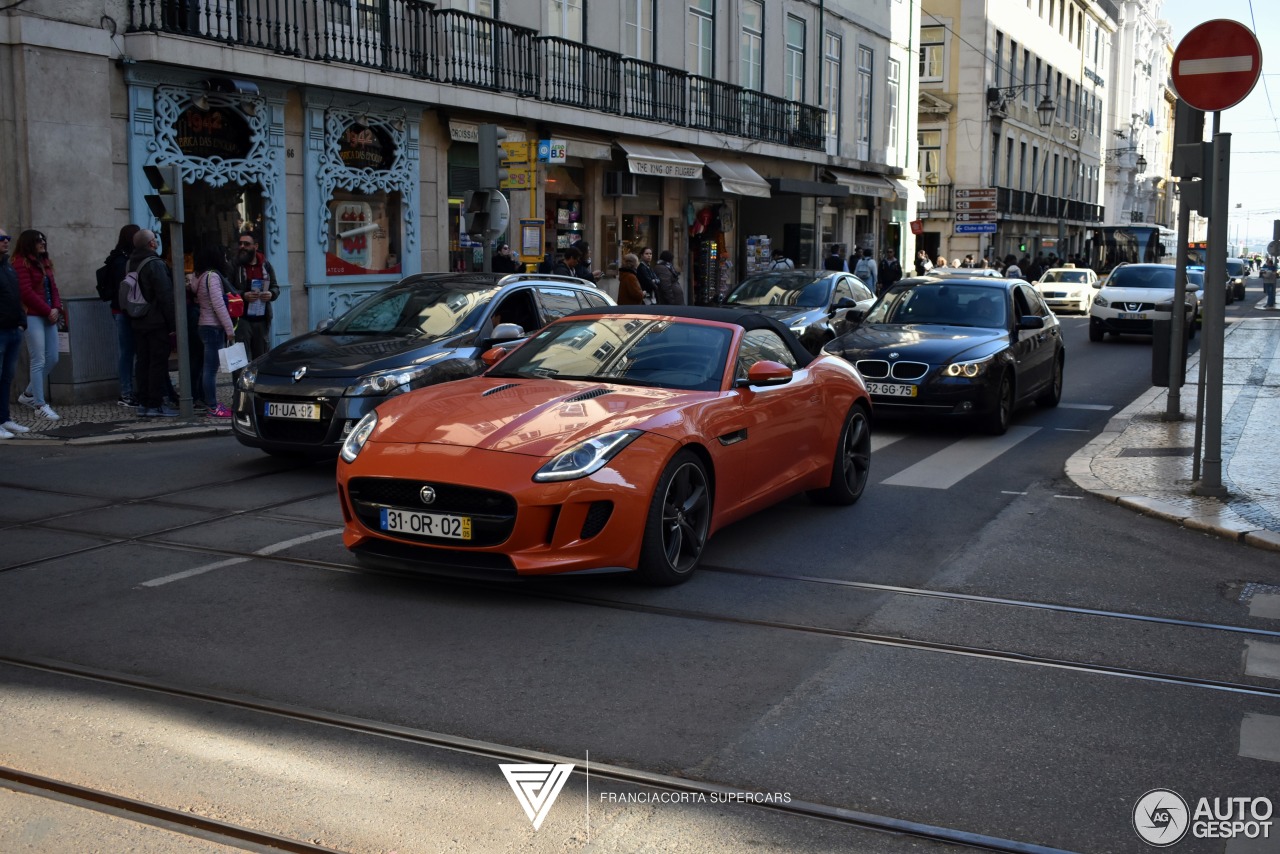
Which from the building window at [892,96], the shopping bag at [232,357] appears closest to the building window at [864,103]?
the building window at [892,96]

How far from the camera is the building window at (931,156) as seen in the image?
57875 mm

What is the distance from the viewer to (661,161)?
89.7ft

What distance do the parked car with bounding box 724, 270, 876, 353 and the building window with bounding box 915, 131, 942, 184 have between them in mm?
39542

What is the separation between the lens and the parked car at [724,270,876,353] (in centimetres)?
1822

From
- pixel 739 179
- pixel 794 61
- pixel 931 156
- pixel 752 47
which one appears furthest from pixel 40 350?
pixel 931 156

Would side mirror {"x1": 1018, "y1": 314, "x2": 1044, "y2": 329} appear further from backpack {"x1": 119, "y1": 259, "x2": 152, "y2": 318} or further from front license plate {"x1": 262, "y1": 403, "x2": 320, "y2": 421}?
backpack {"x1": 119, "y1": 259, "x2": 152, "y2": 318}

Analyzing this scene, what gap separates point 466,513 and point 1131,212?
95297 millimetres

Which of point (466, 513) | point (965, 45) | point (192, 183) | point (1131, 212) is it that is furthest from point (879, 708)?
point (1131, 212)

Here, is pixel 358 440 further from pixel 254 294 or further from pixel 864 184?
pixel 864 184

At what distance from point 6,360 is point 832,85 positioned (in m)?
29.6

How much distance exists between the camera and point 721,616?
6297 mm

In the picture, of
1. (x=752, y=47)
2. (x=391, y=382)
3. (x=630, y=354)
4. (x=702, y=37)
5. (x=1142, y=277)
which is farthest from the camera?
(x=752, y=47)

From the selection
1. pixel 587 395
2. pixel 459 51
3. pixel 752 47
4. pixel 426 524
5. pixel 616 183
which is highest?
pixel 752 47

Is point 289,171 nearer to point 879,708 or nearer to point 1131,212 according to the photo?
point 879,708
